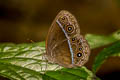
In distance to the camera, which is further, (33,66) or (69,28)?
(69,28)

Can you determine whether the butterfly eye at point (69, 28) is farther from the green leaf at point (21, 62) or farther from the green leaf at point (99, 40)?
the green leaf at point (99, 40)

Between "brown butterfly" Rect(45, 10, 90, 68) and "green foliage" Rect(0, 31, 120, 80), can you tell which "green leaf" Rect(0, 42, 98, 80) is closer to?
Result: "green foliage" Rect(0, 31, 120, 80)

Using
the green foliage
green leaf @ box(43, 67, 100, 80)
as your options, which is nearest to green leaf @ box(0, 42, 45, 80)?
the green foliage

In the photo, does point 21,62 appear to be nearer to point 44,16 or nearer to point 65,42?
point 65,42

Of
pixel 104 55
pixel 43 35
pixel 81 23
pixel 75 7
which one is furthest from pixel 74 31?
pixel 75 7

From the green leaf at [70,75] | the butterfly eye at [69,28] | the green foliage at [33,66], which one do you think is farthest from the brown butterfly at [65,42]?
the green leaf at [70,75]

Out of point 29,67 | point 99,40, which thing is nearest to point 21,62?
point 29,67
